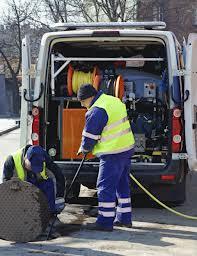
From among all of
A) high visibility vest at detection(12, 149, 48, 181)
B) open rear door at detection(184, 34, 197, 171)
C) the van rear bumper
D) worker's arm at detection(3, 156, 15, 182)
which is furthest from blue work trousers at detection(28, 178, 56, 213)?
open rear door at detection(184, 34, 197, 171)

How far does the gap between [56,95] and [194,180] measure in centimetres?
344

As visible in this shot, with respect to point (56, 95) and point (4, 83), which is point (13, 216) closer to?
point (56, 95)

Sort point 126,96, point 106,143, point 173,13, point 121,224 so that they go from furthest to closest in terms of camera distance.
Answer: point 173,13, point 126,96, point 121,224, point 106,143

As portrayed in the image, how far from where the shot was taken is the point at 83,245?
17.3 feet

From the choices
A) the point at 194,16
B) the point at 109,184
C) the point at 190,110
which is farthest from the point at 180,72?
the point at 194,16

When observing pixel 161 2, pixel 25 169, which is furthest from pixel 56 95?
pixel 161 2

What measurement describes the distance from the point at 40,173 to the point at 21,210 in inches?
20.0

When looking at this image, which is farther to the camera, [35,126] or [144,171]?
[35,126]

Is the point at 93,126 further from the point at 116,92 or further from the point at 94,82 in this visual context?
the point at 94,82

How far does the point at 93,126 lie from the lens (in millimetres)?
5703

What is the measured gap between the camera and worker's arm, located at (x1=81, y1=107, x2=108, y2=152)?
570 centimetres

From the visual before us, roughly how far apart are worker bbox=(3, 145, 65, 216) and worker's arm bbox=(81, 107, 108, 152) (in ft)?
1.45

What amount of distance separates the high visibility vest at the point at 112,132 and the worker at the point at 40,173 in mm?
489

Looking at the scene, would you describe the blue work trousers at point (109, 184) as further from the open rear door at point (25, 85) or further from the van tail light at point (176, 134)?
the open rear door at point (25, 85)
